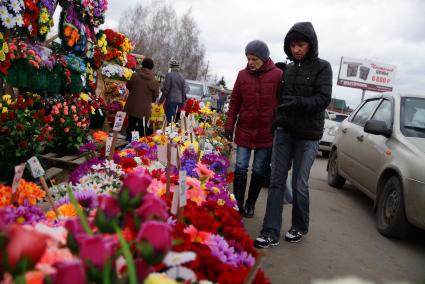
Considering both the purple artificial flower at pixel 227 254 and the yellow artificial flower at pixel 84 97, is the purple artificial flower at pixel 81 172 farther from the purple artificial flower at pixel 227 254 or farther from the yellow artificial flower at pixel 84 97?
the yellow artificial flower at pixel 84 97

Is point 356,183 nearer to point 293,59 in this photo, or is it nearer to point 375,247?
point 375,247

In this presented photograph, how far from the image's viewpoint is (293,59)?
3.90m

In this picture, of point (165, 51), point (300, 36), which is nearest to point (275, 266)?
point (300, 36)

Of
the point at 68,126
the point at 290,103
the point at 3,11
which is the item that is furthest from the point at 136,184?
the point at 68,126

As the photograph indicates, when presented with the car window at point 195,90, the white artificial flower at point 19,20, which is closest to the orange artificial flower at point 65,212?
the white artificial flower at point 19,20

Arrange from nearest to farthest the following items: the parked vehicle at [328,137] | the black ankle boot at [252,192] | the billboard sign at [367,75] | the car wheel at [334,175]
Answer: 1. the black ankle boot at [252,192]
2. the car wheel at [334,175]
3. the parked vehicle at [328,137]
4. the billboard sign at [367,75]

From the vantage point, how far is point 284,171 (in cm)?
398

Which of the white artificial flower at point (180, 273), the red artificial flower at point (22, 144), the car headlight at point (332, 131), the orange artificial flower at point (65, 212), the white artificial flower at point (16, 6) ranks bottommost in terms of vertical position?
the car headlight at point (332, 131)

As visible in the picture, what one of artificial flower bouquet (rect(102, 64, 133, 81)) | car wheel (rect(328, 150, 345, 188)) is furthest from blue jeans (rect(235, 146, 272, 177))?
artificial flower bouquet (rect(102, 64, 133, 81))

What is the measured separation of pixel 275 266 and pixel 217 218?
157 centimetres

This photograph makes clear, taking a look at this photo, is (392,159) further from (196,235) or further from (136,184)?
(136,184)

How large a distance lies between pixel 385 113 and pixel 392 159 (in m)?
0.88

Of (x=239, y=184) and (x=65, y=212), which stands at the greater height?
(x=65, y=212)

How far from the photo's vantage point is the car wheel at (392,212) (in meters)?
4.61
